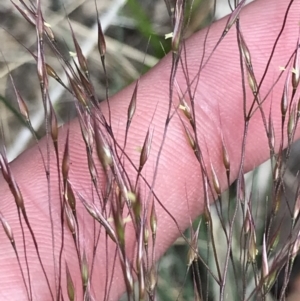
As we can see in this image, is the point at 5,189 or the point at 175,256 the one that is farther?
the point at 175,256

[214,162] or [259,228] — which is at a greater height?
[214,162]

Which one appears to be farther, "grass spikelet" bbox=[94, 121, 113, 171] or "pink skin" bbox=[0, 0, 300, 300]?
"pink skin" bbox=[0, 0, 300, 300]

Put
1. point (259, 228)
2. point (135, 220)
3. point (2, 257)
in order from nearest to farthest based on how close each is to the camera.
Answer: point (135, 220) < point (2, 257) < point (259, 228)

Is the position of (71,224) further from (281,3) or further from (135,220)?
(281,3)

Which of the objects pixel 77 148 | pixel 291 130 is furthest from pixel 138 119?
pixel 291 130

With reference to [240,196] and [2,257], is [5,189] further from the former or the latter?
[240,196]

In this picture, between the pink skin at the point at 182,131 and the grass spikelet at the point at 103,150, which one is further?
the pink skin at the point at 182,131

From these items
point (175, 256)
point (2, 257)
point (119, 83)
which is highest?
point (119, 83)

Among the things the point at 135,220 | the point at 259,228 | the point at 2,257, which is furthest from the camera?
the point at 259,228

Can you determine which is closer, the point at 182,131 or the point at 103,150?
the point at 103,150

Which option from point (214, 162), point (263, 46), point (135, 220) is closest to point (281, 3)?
point (263, 46)
